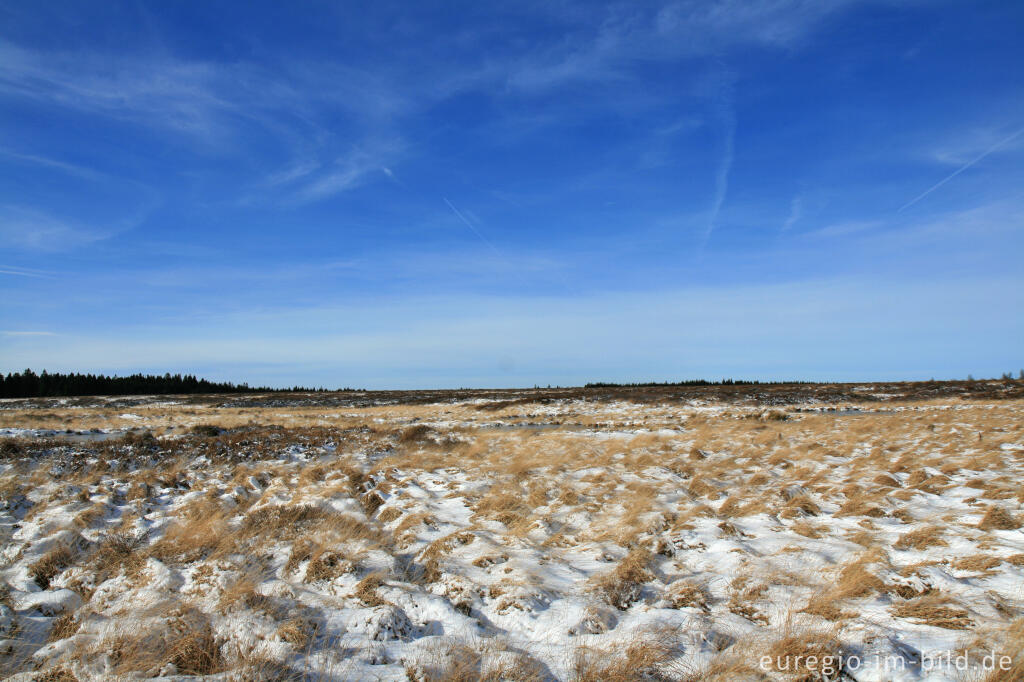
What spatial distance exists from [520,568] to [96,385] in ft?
367

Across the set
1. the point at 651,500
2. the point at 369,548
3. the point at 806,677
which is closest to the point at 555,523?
the point at 651,500

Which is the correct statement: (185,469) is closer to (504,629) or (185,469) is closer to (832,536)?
(504,629)

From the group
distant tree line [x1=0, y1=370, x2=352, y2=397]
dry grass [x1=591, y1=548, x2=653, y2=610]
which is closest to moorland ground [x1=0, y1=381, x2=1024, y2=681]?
dry grass [x1=591, y1=548, x2=653, y2=610]

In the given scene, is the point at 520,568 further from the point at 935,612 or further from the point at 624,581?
the point at 935,612

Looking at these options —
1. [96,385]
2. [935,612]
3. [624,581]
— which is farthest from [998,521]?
[96,385]

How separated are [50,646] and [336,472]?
24.6 feet

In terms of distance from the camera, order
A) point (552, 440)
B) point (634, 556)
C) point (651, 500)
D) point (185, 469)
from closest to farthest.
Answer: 1. point (634, 556)
2. point (651, 500)
3. point (185, 469)
4. point (552, 440)

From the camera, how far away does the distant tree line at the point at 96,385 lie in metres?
81.1

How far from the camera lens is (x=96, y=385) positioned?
291 feet

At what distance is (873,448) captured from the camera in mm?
14266

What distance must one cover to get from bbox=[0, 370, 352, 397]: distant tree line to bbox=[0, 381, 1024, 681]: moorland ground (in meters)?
85.8

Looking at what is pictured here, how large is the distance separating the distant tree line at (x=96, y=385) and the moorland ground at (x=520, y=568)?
85.8 meters

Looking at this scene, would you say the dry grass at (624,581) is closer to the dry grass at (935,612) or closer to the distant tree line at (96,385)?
the dry grass at (935,612)

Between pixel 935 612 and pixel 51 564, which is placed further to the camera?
pixel 51 564
